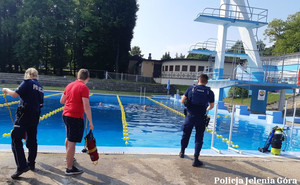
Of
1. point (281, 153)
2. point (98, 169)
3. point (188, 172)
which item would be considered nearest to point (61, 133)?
point (98, 169)

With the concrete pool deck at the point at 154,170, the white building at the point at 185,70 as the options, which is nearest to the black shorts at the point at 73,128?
the concrete pool deck at the point at 154,170

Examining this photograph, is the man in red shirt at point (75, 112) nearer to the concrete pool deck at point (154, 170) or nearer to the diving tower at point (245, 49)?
the concrete pool deck at point (154, 170)

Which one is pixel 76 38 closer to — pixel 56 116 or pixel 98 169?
pixel 56 116

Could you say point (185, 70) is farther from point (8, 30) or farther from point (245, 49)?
point (8, 30)

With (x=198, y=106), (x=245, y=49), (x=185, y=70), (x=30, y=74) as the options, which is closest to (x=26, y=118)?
(x=30, y=74)

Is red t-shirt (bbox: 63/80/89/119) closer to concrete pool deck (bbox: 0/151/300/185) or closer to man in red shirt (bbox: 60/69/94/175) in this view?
man in red shirt (bbox: 60/69/94/175)

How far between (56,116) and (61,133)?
3.62 m

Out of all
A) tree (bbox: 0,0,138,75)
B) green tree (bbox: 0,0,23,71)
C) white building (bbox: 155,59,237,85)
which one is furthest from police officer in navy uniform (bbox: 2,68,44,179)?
green tree (bbox: 0,0,23,71)

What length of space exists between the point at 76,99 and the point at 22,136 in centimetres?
111

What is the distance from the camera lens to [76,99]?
3.35 metres

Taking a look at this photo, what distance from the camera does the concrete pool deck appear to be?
3.28m

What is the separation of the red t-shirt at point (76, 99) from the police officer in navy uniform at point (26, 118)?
598mm

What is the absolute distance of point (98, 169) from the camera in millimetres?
3621

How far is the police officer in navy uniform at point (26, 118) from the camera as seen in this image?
327cm
